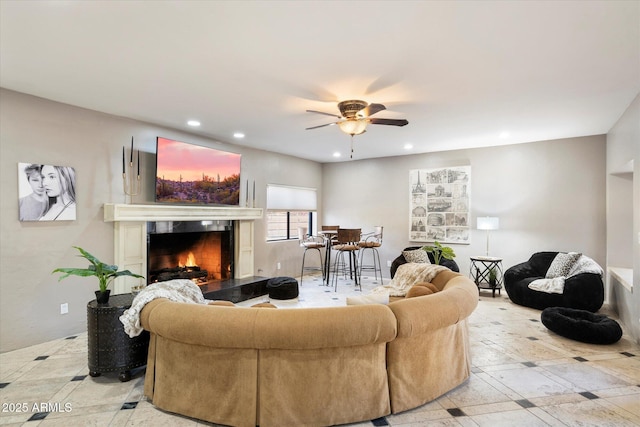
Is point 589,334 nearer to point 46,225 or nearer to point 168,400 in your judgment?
point 168,400

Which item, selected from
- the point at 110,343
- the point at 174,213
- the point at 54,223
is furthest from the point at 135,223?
the point at 110,343

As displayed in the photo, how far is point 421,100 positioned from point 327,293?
11.7ft

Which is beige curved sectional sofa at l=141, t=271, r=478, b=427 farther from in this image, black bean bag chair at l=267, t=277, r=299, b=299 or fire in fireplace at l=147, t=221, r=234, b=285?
black bean bag chair at l=267, t=277, r=299, b=299

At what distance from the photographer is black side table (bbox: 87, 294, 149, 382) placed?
2727mm

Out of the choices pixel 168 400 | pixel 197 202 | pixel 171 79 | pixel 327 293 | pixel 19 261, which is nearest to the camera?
→ pixel 168 400

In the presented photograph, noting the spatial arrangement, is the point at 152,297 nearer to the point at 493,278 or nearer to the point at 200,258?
the point at 200,258

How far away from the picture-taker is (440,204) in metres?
6.79

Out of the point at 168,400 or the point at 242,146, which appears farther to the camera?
the point at 242,146

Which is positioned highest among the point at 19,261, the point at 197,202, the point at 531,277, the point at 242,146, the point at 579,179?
the point at 242,146

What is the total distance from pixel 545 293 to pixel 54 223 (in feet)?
21.0

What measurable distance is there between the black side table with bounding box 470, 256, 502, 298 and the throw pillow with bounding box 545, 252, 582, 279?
74cm

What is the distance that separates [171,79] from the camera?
10.5 feet

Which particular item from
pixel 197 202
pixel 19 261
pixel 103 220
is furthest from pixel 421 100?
pixel 19 261

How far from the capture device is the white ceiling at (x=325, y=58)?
6.98 ft
